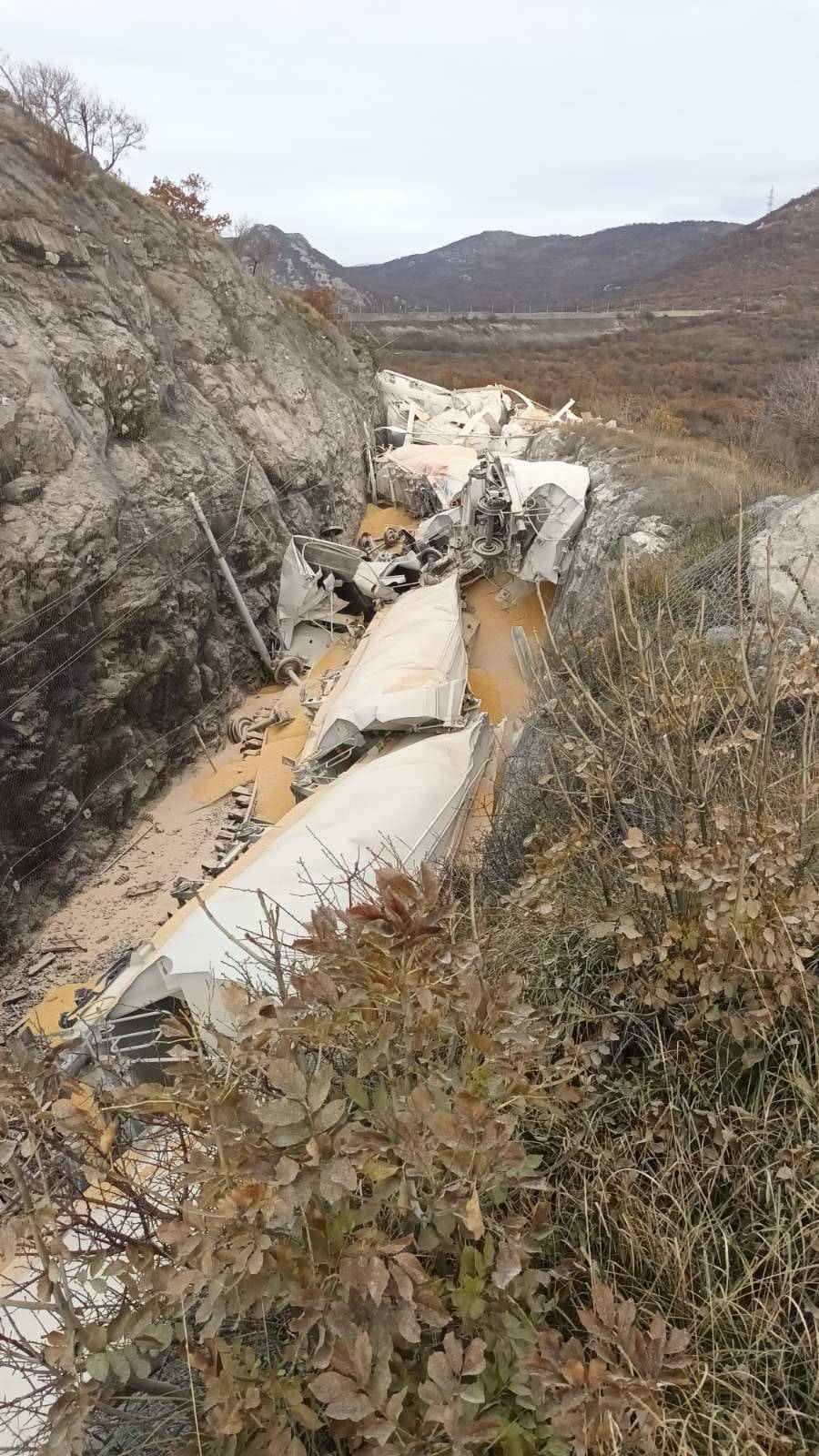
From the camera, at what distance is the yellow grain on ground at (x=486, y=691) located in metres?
9.52

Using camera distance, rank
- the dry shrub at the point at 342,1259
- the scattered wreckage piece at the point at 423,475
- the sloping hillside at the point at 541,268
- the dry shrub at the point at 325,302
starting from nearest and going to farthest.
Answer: the dry shrub at the point at 342,1259
the scattered wreckage piece at the point at 423,475
the dry shrub at the point at 325,302
the sloping hillside at the point at 541,268

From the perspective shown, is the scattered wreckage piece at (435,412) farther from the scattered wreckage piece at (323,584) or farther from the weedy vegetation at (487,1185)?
the weedy vegetation at (487,1185)

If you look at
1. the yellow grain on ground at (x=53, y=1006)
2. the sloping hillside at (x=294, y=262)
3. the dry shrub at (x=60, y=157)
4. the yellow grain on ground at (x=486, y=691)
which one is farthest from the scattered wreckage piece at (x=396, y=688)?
the sloping hillside at (x=294, y=262)

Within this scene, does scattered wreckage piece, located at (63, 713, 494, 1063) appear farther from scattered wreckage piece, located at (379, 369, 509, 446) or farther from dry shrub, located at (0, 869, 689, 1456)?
scattered wreckage piece, located at (379, 369, 509, 446)

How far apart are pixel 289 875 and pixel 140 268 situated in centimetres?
1496

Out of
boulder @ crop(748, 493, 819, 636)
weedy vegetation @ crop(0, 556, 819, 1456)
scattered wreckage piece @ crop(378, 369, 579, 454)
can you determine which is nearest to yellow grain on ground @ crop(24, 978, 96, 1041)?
weedy vegetation @ crop(0, 556, 819, 1456)

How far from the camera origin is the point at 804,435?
1598 centimetres

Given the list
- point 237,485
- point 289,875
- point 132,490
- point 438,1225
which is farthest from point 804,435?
point 438,1225

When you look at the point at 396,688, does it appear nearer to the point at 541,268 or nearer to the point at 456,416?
the point at 456,416

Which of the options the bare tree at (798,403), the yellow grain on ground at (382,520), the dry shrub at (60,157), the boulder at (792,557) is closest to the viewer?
the boulder at (792,557)

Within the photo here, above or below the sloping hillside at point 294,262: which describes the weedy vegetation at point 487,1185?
below

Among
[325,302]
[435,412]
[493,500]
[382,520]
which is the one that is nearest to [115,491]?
[493,500]

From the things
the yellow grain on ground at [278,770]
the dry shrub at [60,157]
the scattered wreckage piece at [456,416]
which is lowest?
the yellow grain on ground at [278,770]

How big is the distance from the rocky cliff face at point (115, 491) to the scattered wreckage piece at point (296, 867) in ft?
13.1
